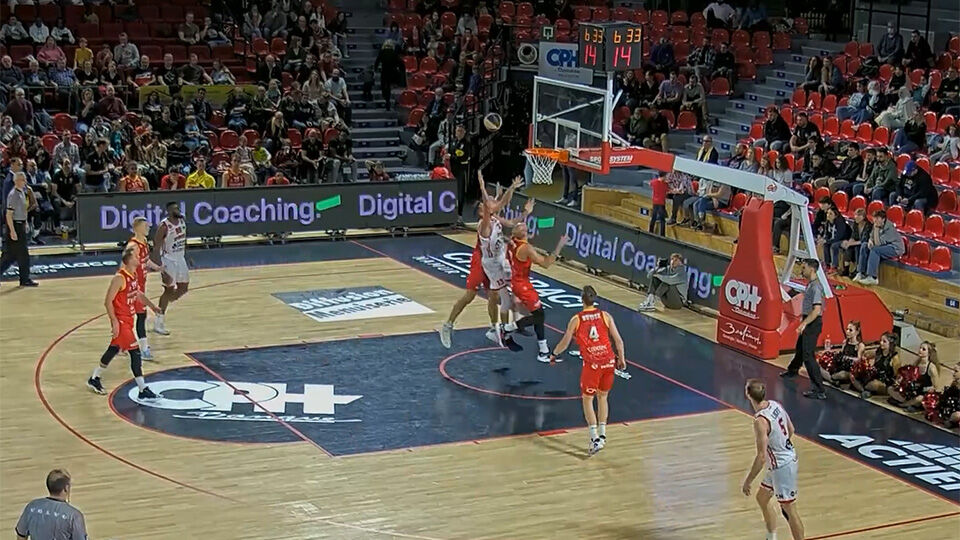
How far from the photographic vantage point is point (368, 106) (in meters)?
34.9

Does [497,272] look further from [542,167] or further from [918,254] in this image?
[918,254]

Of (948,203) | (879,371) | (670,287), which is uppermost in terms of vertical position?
(948,203)

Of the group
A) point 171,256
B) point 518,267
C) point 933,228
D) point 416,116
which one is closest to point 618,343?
point 518,267

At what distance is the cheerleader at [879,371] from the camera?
1841 centimetres

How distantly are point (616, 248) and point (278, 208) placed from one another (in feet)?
21.3

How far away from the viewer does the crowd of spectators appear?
27438 millimetres

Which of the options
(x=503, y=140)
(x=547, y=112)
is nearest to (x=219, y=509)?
(x=547, y=112)

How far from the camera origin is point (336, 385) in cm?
1852

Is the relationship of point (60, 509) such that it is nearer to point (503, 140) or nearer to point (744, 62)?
point (503, 140)

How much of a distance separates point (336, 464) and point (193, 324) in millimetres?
6415

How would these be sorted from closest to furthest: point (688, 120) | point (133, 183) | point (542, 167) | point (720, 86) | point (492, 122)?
point (542, 167) < point (133, 183) < point (492, 122) < point (688, 120) < point (720, 86)

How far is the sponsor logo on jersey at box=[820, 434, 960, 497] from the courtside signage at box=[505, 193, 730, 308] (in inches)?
227

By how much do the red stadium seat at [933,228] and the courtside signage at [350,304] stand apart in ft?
26.6

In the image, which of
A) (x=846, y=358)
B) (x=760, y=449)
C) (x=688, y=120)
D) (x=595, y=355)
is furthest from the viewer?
(x=688, y=120)
